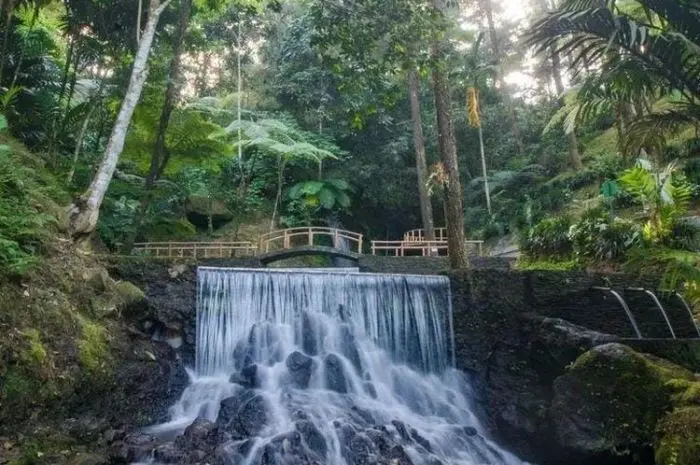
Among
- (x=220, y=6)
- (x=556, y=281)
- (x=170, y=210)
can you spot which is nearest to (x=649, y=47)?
(x=556, y=281)

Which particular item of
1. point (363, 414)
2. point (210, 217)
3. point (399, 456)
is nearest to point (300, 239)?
point (210, 217)

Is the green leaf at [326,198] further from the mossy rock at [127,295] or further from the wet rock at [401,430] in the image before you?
the wet rock at [401,430]

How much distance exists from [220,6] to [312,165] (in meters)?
12.4

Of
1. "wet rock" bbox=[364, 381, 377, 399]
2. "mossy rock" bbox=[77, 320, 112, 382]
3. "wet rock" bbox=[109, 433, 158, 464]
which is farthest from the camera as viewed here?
"wet rock" bbox=[364, 381, 377, 399]

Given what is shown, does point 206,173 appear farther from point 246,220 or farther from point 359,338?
point 359,338

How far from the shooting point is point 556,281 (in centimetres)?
941

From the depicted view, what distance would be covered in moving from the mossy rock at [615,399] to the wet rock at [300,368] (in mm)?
3779

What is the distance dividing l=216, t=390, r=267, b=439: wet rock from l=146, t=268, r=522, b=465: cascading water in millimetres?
17

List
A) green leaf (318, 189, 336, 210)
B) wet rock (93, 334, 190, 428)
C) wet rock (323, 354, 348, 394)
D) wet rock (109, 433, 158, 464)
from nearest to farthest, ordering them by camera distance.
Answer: wet rock (109, 433, 158, 464) → wet rock (93, 334, 190, 428) → wet rock (323, 354, 348, 394) → green leaf (318, 189, 336, 210)

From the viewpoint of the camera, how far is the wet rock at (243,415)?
6684 millimetres

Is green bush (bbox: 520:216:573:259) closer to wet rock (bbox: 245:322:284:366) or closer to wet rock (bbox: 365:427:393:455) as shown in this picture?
wet rock (bbox: 245:322:284:366)

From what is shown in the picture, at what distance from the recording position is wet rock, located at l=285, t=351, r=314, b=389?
27.7 ft

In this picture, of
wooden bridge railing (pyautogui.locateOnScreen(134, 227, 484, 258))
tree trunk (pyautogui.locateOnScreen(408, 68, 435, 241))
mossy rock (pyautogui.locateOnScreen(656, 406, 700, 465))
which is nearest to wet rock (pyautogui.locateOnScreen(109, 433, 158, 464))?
mossy rock (pyautogui.locateOnScreen(656, 406, 700, 465))

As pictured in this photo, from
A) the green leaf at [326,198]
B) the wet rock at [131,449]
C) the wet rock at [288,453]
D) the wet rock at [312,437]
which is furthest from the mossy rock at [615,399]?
the green leaf at [326,198]
